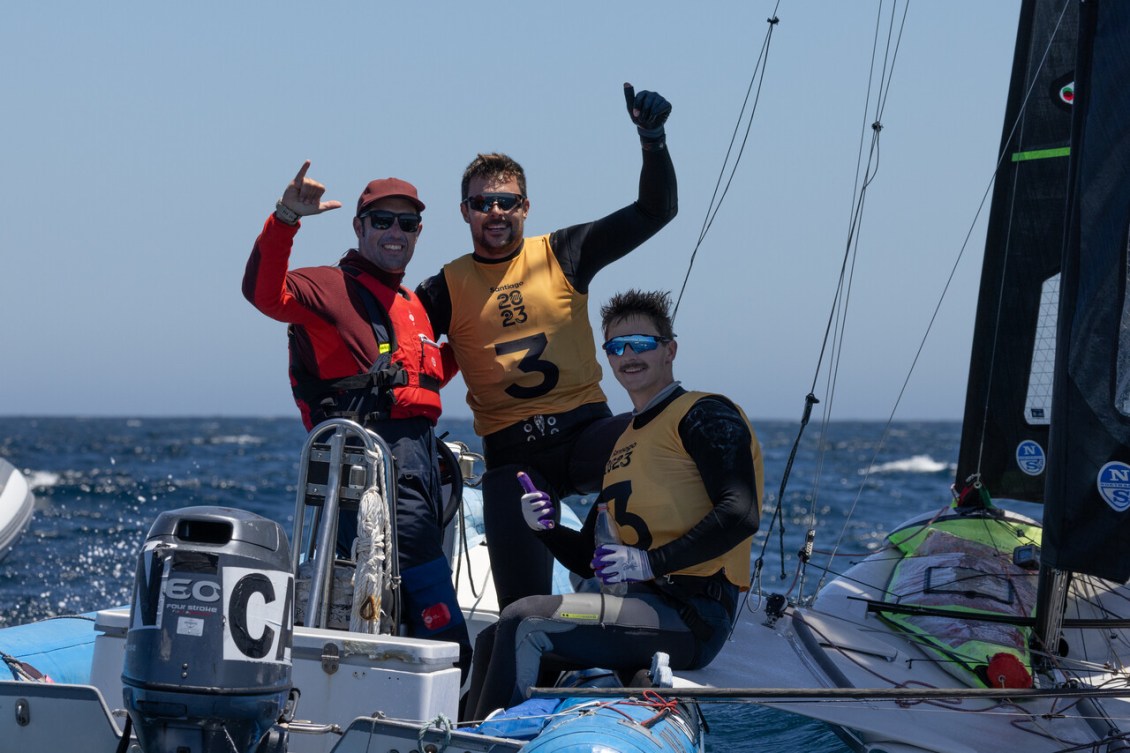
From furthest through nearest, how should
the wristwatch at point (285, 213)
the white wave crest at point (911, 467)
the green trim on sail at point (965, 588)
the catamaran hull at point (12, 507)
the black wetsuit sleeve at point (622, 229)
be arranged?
the white wave crest at point (911, 467), the catamaran hull at point (12, 507), the green trim on sail at point (965, 588), the black wetsuit sleeve at point (622, 229), the wristwatch at point (285, 213)

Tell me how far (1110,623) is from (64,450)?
26.4 m

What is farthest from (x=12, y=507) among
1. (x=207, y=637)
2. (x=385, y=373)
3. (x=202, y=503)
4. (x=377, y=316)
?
(x=202, y=503)

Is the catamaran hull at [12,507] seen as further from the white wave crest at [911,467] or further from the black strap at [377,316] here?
the white wave crest at [911,467]

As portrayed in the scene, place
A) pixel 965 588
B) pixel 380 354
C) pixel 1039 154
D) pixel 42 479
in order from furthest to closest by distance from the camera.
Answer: pixel 42 479 → pixel 1039 154 → pixel 965 588 → pixel 380 354

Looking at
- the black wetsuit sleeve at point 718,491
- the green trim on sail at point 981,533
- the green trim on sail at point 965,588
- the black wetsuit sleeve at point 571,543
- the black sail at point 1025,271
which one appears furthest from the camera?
the black sail at point 1025,271

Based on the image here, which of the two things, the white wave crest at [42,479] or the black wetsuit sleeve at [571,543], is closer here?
the black wetsuit sleeve at [571,543]

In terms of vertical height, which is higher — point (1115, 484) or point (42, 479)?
point (1115, 484)

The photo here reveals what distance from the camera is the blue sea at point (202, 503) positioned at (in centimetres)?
536

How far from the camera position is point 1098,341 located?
13.2 feet

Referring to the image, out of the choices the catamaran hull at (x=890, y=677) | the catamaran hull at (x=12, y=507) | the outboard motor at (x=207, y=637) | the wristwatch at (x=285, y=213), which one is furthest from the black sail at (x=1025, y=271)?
the catamaran hull at (x=12, y=507)

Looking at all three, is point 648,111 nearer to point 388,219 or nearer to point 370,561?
point 388,219

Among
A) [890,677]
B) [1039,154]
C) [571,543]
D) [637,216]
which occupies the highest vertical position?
[1039,154]

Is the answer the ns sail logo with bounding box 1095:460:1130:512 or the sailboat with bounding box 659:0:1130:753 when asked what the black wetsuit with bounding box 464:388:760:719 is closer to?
the sailboat with bounding box 659:0:1130:753

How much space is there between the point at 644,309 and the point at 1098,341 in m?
1.43
